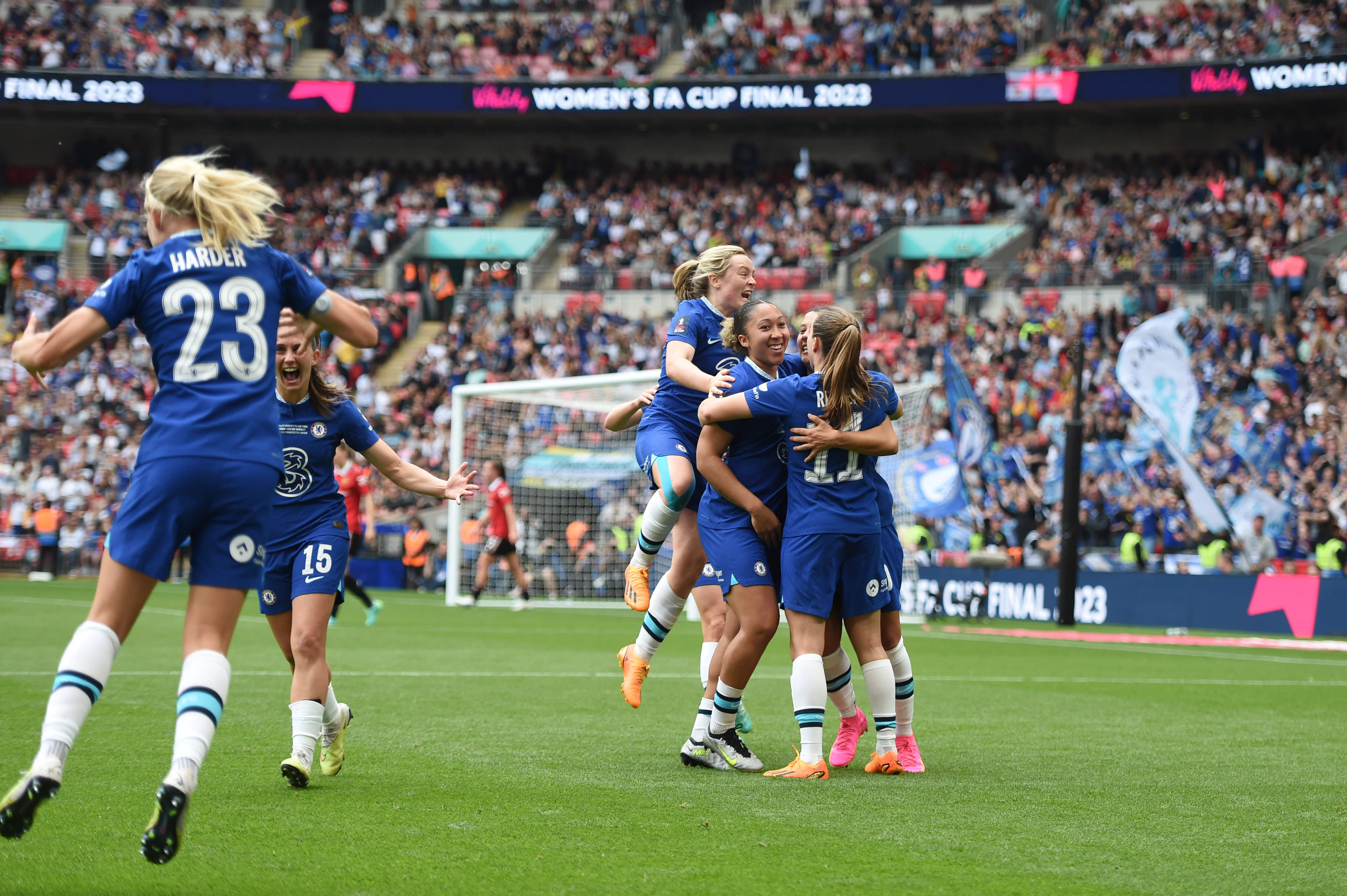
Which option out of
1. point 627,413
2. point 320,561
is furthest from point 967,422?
point 320,561

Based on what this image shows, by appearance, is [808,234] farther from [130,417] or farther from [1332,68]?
[130,417]

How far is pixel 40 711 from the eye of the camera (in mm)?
8000

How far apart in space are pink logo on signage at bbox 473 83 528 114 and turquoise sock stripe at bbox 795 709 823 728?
107 feet

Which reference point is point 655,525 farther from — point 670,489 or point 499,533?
point 499,533

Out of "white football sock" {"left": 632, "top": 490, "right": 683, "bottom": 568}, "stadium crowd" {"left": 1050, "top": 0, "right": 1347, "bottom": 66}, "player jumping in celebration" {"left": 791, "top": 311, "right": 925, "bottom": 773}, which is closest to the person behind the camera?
"player jumping in celebration" {"left": 791, "top": 311, "right": 925, "bottom": 773}

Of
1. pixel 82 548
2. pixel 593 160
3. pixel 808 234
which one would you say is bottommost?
pixel 82 548

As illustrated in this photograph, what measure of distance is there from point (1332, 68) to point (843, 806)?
2939 centimetres

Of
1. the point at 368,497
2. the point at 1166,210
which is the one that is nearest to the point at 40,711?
the point at 368,497

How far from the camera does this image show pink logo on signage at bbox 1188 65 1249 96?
1221 inches

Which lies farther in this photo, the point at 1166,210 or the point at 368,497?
the point at 1166,210

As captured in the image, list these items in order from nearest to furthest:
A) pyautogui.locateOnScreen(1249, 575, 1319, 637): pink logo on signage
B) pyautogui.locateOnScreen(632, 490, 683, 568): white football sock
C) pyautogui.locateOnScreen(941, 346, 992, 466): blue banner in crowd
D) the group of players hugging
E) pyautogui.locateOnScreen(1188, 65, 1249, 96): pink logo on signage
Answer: the group of players hugging < pyautogui.locateOnScreen(632, 490, 683, 568): white football sock < pyautogui.locateOnScreen(1249, 575, 1319, 637): pink logo on signage < pyautogui.locateOnScreen(941, 346, 992, 466): blue banner in crowd < pyautogui.locateOnScreen(1188, 65, 1249, 96): pink logo on signage

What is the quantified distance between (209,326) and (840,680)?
369 cm

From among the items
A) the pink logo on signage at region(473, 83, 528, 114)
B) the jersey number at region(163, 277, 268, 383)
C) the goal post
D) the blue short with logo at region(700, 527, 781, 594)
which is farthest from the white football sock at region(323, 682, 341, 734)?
the pink logo on signage at region(473, 83, 528, 114)

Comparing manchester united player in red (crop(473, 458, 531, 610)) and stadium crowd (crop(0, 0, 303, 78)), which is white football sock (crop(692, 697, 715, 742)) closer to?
manchester united player in red (crop(473, 458, 531, 610))
